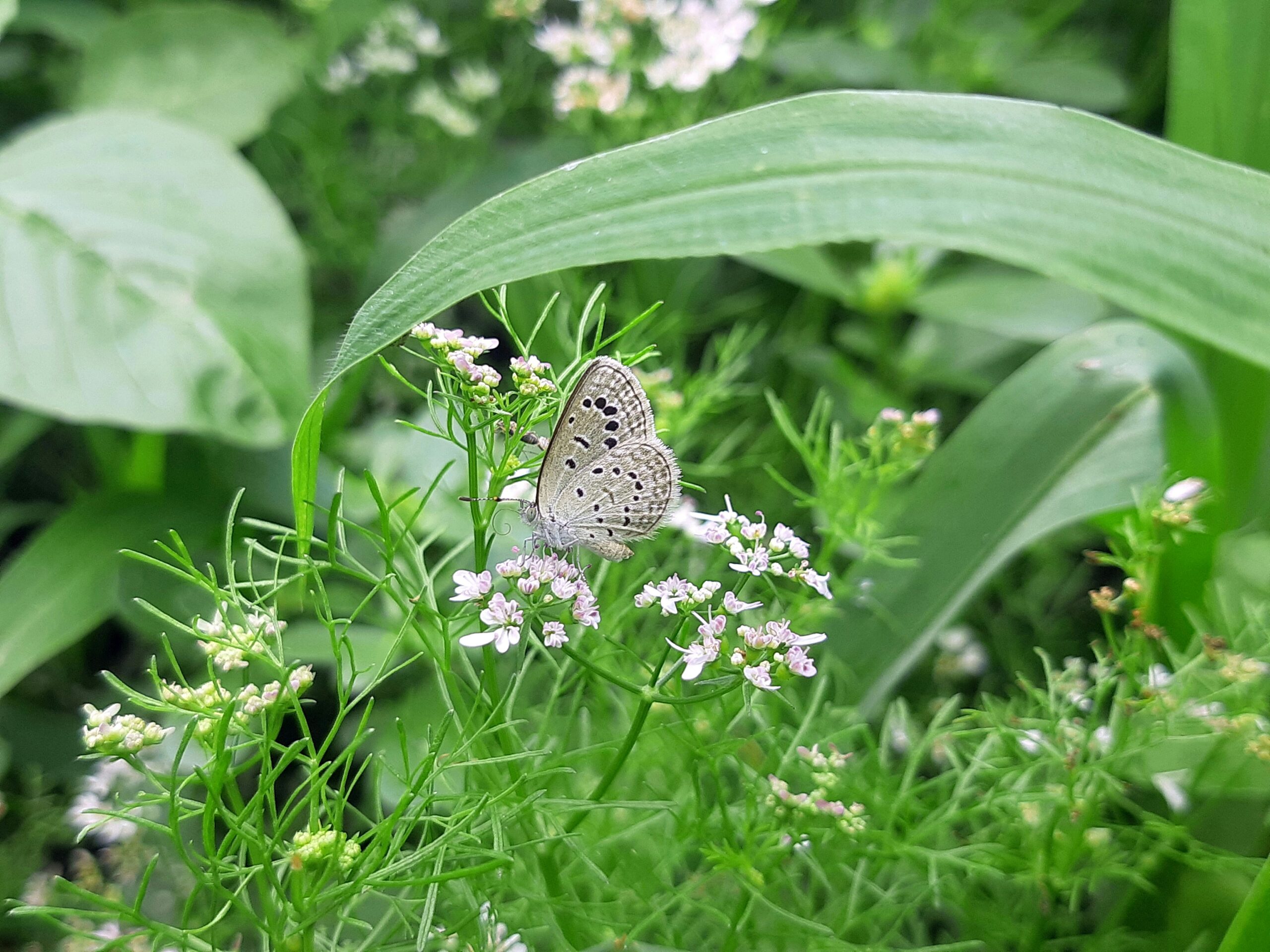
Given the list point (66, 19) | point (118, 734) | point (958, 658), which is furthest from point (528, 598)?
point (66, 19)

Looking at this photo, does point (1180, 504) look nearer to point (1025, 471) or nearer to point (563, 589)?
point (1025, 471)

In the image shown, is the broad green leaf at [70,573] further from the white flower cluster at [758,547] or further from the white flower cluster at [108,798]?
the white flower cluster at [758,547]

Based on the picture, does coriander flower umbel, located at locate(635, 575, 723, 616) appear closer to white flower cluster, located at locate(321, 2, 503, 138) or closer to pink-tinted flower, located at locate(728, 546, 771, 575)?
pink-tinted flower, located at locate(728, 546, 771, 575)

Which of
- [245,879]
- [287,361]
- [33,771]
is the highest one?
[287,361]

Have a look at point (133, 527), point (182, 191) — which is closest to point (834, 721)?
point (133, 527)

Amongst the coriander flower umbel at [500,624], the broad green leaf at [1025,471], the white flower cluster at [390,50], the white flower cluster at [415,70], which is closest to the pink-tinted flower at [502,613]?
the coriander flower umbel at [500,624]

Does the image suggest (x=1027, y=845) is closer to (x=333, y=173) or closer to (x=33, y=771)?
(x=33, y=771)

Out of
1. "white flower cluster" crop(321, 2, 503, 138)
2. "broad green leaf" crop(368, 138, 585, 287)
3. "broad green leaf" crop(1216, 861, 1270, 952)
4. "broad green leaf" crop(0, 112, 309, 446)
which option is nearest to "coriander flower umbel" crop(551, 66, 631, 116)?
"broad green leaf" crop(368, 138, 585, 287)
